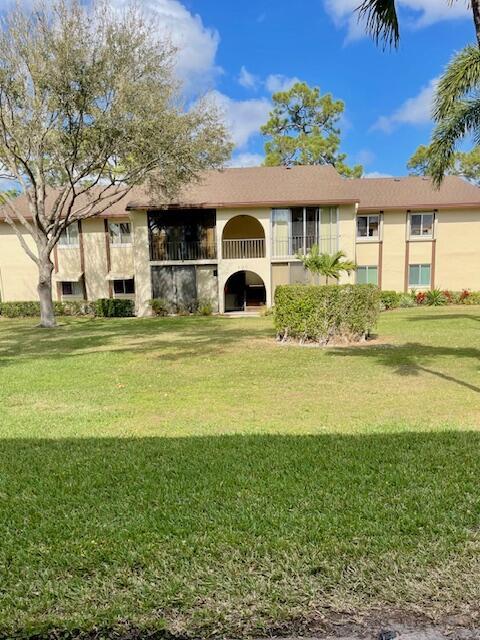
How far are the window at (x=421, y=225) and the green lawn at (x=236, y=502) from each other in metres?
20.0

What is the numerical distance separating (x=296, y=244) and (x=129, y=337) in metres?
12.0

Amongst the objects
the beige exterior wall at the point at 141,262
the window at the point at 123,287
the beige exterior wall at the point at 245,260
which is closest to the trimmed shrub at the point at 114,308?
the beige exterior wall at the point at 141,262

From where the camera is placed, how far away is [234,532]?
118 inches

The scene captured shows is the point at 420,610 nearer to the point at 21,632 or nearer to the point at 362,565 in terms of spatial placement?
the point at 362,565

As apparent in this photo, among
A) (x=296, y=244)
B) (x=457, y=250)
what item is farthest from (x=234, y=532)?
(x=457, y=250)

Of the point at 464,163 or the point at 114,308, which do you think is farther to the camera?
the point at 464,163

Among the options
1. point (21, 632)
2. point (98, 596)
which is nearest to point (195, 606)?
point (98, 596)

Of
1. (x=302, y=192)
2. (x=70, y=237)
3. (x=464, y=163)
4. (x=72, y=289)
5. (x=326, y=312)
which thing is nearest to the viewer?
(x=326, y=312)

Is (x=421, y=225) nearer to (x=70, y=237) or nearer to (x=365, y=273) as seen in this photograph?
(x=365, y=273)

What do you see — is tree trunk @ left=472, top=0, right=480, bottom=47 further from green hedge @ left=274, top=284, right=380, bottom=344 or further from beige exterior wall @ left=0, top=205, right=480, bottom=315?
beige exterior wall @ left=0, top=205, right=480, bottom=315

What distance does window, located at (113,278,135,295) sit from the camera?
25.7 metres

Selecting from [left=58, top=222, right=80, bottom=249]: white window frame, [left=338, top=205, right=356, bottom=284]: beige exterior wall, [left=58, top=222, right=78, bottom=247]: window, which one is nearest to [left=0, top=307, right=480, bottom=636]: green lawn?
[left=338, top=205, right=356, bottom=284]: beige exterior wall

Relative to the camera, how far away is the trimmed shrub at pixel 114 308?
24.1 metres

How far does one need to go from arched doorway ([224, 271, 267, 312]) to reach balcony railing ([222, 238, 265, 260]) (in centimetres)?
117
